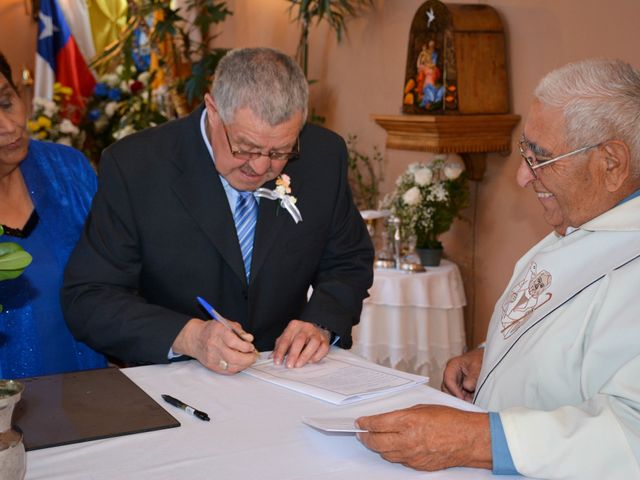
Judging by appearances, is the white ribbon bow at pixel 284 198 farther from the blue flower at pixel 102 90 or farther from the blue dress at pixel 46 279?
the blue flower at pixel 102 90

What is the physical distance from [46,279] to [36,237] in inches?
5.6

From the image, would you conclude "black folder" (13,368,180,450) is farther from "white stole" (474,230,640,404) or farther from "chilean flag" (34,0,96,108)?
"chilean flag" (34,0,96,108)

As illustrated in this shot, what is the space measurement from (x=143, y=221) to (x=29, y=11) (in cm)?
836

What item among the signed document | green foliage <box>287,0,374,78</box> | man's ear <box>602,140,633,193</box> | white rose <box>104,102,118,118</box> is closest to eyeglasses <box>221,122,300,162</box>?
the signed document

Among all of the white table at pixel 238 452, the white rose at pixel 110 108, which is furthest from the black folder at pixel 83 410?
the white rose at pixel 110 108

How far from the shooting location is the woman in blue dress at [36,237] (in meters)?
2.81

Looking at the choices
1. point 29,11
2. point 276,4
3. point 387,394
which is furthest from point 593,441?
point 29,11

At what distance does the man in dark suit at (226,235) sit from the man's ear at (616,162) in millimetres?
917

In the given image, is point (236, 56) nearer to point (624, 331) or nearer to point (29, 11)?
point (624, 331)

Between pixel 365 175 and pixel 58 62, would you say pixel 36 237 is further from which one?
pixel 58 62

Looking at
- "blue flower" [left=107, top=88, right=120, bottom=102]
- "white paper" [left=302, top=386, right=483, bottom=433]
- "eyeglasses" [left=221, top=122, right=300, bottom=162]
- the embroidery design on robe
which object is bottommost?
"white paper" [left=302, top=386, right=483, bottom=433]

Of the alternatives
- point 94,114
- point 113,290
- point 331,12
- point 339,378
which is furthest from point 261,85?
point 94,114

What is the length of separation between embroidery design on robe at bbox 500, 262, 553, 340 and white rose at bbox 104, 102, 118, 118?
6215 mm

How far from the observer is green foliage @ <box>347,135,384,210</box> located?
22.4 feet
